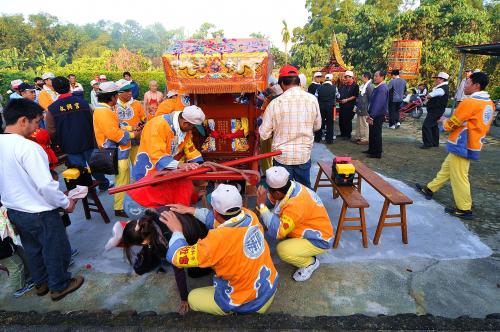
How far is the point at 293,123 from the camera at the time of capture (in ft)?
12.2

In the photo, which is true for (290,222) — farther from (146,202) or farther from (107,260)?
(107,260)

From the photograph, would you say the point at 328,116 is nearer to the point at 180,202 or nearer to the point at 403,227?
the point at 403,227

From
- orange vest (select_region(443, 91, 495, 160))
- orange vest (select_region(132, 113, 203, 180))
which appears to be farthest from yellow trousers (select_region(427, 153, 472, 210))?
orange vest (select_region(132, 113, 203, 180))

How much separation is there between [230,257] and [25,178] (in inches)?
72.6

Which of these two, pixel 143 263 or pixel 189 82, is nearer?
pixel 143 263

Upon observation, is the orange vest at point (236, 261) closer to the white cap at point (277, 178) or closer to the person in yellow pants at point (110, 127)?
the white cap at point (277, 178)

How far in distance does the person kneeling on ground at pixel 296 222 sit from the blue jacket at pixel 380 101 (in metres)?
4.59

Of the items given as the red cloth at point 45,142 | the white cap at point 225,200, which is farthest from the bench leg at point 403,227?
the red cloth at point 45,142

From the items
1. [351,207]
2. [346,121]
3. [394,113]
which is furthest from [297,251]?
[394,113]

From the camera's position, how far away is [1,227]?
2.66 m

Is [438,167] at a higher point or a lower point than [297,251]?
lower

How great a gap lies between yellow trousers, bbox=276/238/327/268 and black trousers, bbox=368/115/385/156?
4682 mm

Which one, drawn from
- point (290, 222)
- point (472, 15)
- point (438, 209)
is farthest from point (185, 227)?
point (472, 15)

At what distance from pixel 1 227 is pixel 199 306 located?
6.16 ft
